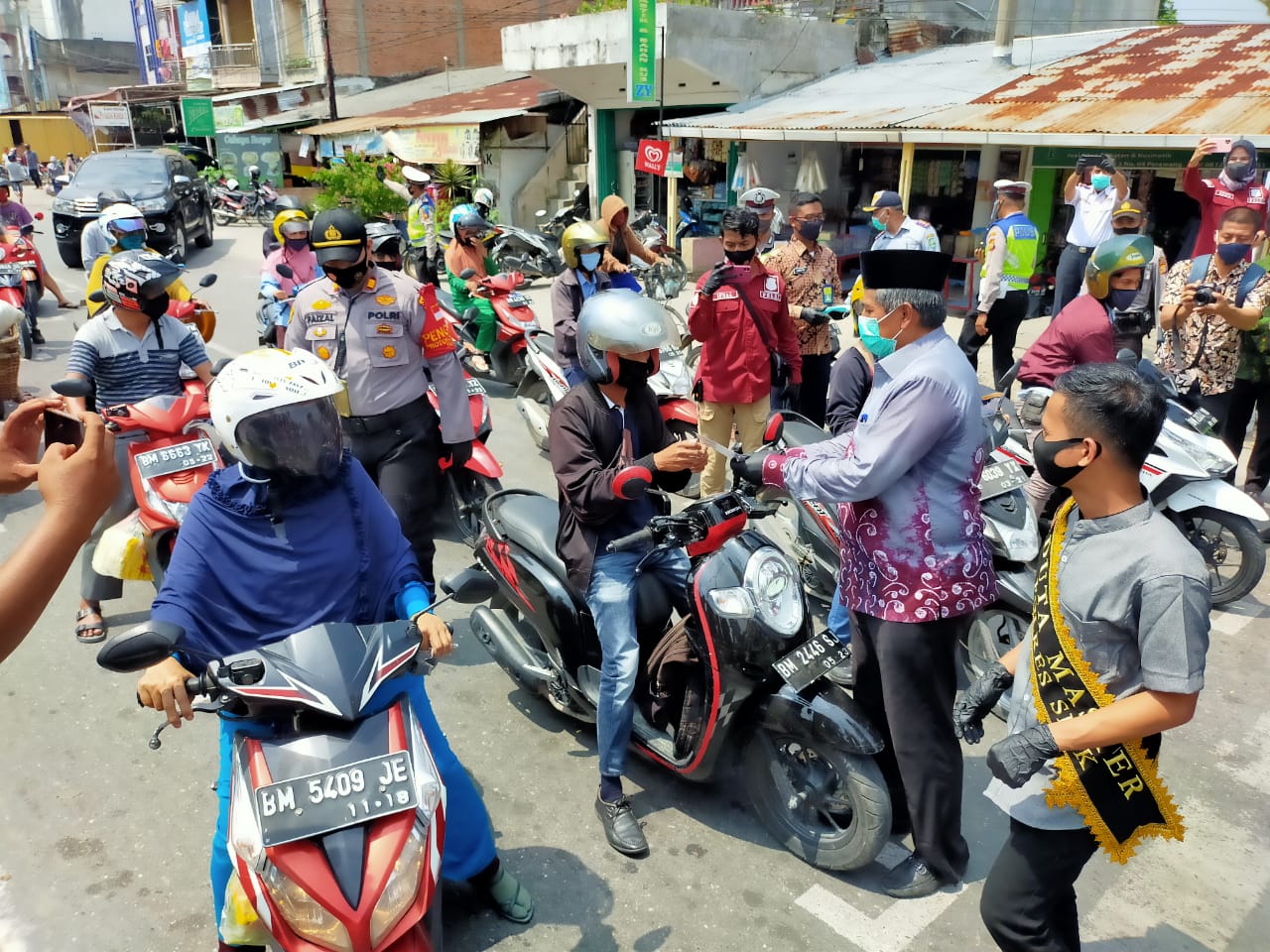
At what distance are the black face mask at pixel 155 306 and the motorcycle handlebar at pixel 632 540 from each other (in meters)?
2.99

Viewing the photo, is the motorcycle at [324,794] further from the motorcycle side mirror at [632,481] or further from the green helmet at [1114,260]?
the green helmet at [1114,260]

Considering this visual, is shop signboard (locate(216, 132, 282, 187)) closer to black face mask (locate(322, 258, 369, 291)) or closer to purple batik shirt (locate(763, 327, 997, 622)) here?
black face mask (locate(322, 258, 369, 291))

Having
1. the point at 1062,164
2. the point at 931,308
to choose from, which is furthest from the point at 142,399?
A: the point at 1062,164

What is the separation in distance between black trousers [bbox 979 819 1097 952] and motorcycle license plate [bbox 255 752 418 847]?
58.0 inches

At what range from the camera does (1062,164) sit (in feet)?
39.7

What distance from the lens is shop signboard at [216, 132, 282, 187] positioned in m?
28.2

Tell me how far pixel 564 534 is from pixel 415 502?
4.49 ft

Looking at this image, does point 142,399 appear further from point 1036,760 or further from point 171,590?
point 1036,760

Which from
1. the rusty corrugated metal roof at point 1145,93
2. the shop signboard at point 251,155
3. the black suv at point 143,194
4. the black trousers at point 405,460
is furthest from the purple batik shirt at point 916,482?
the shop signboard at point 251,155

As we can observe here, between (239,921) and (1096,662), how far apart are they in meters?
2.22

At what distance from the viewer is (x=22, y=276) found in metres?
9.80

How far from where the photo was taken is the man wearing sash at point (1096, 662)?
1955mm

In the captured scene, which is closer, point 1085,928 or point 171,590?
point 171,590

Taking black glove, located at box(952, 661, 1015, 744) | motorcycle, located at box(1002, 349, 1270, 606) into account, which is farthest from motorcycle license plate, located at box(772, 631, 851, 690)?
motorcycle, located at box(1002, 349, 1270, 606)
